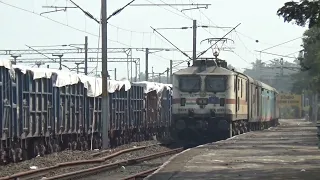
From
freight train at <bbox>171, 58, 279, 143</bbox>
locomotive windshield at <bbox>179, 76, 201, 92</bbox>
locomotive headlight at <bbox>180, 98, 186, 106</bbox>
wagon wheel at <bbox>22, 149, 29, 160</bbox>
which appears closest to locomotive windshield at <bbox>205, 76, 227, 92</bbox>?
freight train at <bbox>171, 58, 279, 143</bbox>

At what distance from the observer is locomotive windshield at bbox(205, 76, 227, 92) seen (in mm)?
31953

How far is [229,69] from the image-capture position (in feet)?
109

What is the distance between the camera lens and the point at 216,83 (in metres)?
32.2

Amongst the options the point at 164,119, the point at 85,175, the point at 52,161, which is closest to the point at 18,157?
the point at 52,161

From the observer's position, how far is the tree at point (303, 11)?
1647 centimetres

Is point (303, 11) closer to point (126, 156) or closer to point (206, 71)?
point (126, 156)

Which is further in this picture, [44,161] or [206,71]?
[206,71]

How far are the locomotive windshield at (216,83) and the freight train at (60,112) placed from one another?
155 inches

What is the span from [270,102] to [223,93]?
79.7ft

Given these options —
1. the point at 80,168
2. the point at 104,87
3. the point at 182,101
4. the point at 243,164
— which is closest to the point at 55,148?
the point at 104,87

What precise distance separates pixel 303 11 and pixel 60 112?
10794 mm

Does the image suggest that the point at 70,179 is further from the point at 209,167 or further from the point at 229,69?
the point at 229,69

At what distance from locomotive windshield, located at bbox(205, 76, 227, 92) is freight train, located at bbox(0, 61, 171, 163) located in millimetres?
3930

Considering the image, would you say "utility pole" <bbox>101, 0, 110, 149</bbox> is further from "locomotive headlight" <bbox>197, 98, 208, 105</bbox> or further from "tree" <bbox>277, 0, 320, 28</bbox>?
"tree" <bbox>277, 0, 320, 28</bbox>
